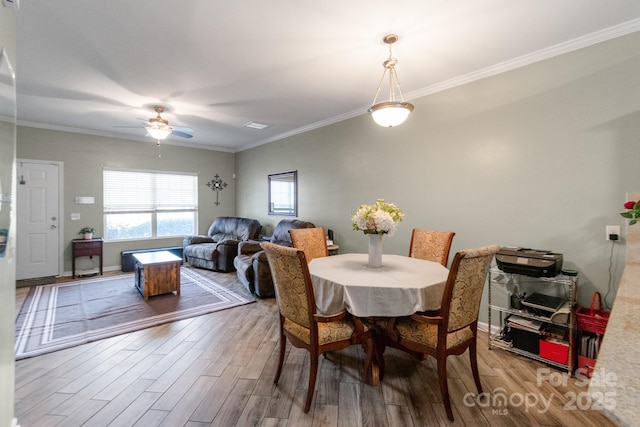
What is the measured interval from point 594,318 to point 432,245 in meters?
1.29

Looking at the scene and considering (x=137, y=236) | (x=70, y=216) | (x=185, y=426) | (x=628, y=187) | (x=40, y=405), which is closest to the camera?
(x=185, y=426)

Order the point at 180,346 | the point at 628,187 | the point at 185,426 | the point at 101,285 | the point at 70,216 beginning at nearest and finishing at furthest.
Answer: the point at 185,426
the point at 628,187
the point at 180,346
the point at 101,285
the point at 70,216

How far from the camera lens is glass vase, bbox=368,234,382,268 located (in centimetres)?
237

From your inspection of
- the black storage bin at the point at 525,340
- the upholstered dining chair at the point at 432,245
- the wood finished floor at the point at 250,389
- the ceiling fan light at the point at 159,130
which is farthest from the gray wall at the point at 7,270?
the black storage bin at the point at 525,340

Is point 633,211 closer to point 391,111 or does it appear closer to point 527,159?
point 527,159

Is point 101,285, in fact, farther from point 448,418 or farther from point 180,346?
point 448,418

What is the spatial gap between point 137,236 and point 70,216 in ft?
3.81

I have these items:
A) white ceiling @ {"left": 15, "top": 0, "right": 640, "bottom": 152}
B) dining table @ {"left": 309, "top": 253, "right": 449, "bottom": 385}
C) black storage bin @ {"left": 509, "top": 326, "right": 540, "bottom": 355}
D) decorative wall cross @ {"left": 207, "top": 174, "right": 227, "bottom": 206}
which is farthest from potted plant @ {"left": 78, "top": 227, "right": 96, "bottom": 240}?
black storage bin @ {"left": 509, "top": 326, "right": 540, "bottom": 355}

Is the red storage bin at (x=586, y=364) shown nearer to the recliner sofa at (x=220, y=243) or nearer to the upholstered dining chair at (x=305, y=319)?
the upholstered dining chair at (x=305, y=319)

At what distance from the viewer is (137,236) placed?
20.1 ft

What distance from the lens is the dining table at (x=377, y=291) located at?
1862 millimetres

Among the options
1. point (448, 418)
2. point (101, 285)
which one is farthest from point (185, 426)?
point (101, 285)

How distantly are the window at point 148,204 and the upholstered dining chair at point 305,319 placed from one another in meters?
5.35

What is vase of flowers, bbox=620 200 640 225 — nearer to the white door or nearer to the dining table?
the dining table
